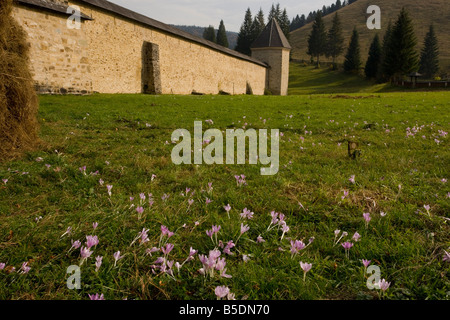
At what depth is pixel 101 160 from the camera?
14.8 ft

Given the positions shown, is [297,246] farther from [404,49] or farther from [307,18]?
[307,18]

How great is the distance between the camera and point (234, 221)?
96.1 inches

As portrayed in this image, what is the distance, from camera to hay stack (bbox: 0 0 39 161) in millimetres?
4637

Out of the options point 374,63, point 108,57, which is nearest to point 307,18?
point 374,63

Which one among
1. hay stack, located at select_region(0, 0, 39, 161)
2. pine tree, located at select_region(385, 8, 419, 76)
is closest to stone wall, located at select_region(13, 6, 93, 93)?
hay stack, located at select_region(0, 0, 39, 161)

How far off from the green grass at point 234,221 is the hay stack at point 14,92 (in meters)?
0.39

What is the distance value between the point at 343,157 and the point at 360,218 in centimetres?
257

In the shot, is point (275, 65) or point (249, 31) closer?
point (275, 65)

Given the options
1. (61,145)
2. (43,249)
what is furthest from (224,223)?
(61,145)

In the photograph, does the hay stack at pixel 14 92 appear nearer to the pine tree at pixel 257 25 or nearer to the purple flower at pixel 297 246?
the purple flower at pixel 297 246

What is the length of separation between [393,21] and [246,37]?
2749 inches

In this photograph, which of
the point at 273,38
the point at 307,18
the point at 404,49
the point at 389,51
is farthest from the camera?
the point at 307,18

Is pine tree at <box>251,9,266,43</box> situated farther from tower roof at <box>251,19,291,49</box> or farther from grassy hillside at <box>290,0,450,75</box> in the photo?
tower roof at <box>251,19,291,49</box>

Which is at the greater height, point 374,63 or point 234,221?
point 374,63
